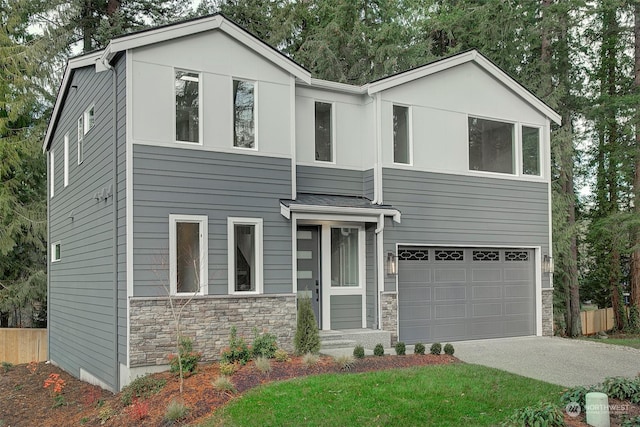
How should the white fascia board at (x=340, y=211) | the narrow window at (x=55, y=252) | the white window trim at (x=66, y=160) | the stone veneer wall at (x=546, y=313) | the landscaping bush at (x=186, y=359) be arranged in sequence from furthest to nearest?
the narrow window at (x=55, y=252), the stone veneer wall at (x=546, y=313), the white window trim at (x=66, y=160), the white fascia board at (x=340, y=211), the landscaping bush at (x=186, y=359)

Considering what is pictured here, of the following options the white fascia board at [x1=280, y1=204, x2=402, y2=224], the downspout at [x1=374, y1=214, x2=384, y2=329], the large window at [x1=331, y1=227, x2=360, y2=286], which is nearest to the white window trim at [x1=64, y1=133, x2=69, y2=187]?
the white fascia board at [x1=280, y1=204, x2=402, y2=224]

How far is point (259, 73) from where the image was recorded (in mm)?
11180

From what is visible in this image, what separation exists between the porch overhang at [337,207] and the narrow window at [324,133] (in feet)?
2.94

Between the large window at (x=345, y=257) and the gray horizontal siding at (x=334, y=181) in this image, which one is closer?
the gray horizontal siding at (x=334, y=181)

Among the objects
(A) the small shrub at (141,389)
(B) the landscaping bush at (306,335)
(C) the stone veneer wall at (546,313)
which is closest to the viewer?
(A) the small shrub at (141,389)

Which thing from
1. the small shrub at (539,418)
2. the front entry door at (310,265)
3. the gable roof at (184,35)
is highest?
the gable roof at (184,35)

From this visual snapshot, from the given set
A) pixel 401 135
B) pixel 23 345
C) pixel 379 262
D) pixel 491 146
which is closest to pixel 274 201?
pixel 379 262

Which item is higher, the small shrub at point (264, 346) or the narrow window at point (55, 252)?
the narrow window at point (55, 252)

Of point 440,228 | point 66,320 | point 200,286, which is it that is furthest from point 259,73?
point 66,320

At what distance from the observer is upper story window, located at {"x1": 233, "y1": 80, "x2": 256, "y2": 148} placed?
434 inches

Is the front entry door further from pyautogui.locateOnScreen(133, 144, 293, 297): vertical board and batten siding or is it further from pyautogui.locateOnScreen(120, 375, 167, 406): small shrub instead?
pyautogui.locateOnScreen(120, 375, 167, 406): small shrub

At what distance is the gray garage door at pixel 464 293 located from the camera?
42.0 feet

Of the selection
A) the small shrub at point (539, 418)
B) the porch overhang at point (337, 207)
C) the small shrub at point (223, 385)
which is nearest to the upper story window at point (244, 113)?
the porch overhang at point (337, 207)

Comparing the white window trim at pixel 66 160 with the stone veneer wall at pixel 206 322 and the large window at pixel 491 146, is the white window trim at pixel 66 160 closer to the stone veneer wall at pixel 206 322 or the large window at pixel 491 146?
the stone veneer wall at pixel 206 322
